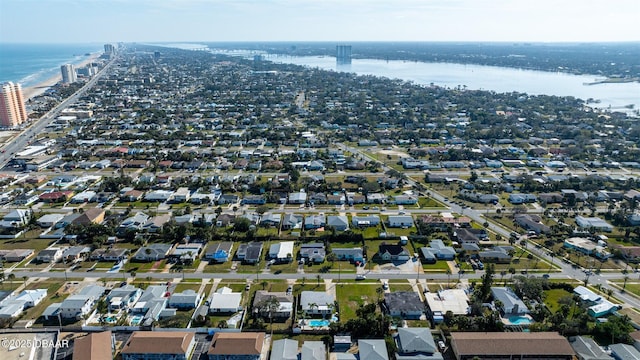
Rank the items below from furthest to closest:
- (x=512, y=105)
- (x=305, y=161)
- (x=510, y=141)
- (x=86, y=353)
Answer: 1. (x=512, y=105)
2. (x=510, y=141)
3. (x=305, y=161)
4. (x=86, y=353)

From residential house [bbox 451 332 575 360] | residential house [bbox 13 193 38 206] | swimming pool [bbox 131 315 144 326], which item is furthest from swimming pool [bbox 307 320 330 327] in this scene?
residential house [bbox 13 193 38 206]

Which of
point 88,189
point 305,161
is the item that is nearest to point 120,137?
point 88,189

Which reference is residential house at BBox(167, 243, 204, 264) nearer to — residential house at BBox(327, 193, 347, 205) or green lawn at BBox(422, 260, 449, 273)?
residential house at BBox(327, 193, 347, 205)

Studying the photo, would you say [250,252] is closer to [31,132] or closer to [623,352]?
[623,352]

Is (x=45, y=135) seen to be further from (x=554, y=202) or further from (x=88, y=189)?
(x=554, y=202)

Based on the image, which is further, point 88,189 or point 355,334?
point 88,189

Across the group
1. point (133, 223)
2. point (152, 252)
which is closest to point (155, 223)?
point (133, 223)

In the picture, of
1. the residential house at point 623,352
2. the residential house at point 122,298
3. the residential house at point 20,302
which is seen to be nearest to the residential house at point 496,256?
the residential house at point 623,352
